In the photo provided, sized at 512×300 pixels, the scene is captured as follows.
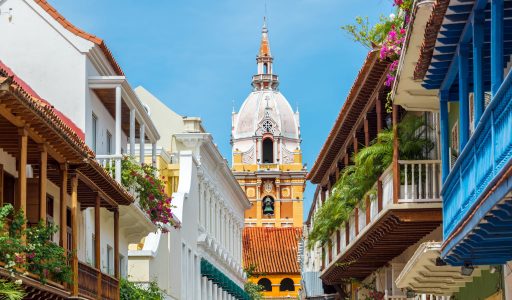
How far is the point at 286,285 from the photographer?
4218 inches

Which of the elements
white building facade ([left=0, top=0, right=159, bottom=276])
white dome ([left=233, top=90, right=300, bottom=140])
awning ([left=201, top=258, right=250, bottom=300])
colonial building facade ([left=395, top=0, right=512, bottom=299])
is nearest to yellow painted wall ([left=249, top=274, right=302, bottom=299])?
white dome ([left=233, top=90, right=300, bottom=140])

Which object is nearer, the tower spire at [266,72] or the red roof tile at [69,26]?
the red roof tile at [69,26]

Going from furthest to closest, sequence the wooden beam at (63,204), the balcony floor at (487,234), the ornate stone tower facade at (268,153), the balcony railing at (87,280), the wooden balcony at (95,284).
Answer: the ornate stone tower facade at (268,153), the wooden balcony at (95,284), the balcony railing at (87,280), the wooden beam at (63,204), the balcony floor at (487,234)

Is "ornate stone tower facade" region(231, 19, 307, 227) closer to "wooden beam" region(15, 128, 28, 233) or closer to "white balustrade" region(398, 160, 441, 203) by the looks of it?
"white balustrade" region(398, 160, 441, 203)

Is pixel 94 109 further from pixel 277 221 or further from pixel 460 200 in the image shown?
pixel 277 221

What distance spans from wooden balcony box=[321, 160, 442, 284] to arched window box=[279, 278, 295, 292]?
7240 cm

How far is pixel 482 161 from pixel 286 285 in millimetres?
92535

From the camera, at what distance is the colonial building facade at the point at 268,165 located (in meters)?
112

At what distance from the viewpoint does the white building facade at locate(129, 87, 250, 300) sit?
42.3 metres

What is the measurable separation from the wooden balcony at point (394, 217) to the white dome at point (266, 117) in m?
92.9

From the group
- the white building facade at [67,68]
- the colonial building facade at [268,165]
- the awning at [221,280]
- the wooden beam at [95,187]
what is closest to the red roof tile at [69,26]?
the white building facade at [67,68]

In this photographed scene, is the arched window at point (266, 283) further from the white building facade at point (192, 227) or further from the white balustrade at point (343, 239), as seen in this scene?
the white balustrade at point (343, 239)

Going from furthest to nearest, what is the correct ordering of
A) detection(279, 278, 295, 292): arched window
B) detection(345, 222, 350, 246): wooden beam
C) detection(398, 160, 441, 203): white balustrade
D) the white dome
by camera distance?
the white dome < detection(279, 278, 295, 292): arched window < detection(345, 222, 350, 246): wooden beam < detection(398, 160, 441, 203): white balustrade

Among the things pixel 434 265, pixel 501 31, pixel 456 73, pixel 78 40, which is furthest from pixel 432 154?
pixel 501 31
